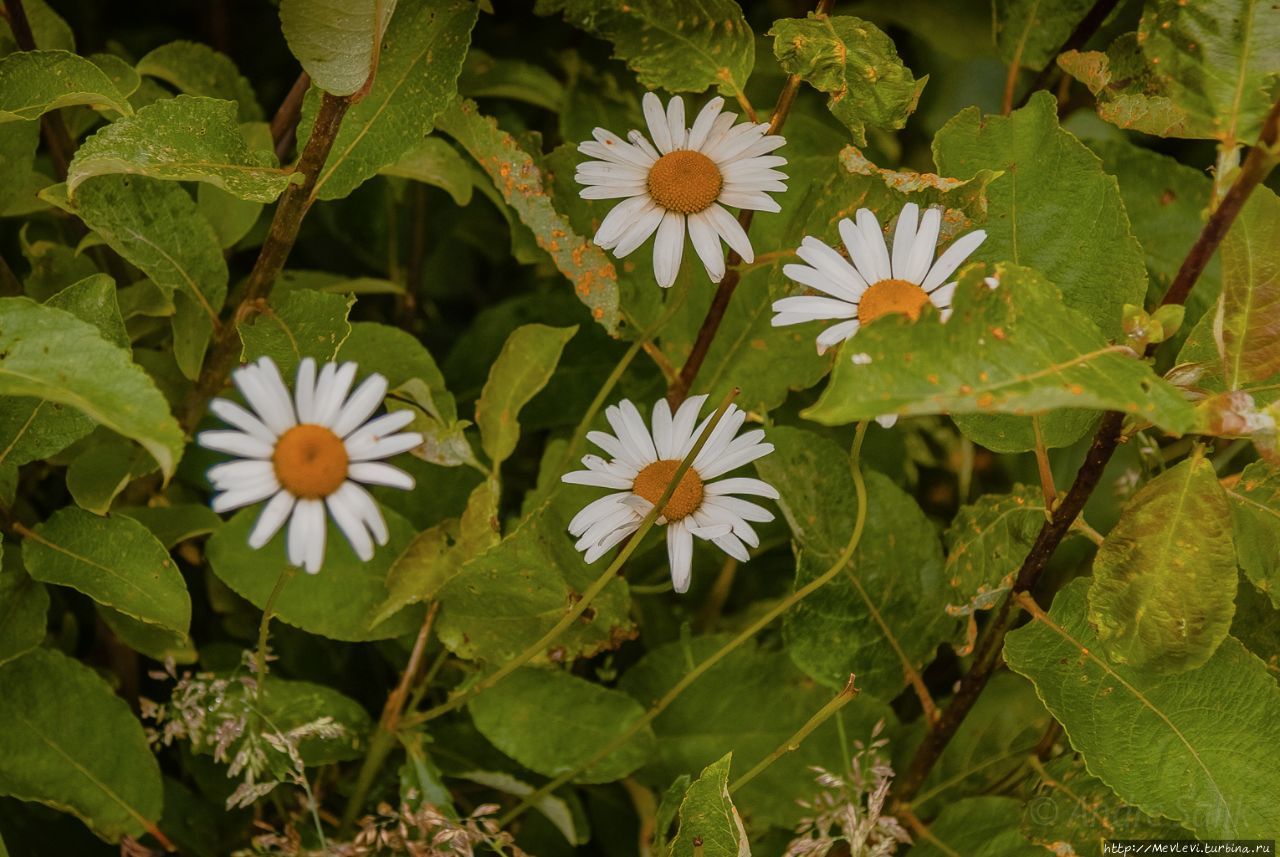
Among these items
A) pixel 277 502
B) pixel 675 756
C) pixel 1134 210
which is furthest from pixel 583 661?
pixel 1134 210

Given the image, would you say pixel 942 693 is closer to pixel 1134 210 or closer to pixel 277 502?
pixel 1134 210

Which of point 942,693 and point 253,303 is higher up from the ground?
point 253,303

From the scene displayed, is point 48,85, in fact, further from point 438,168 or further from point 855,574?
point 855,574

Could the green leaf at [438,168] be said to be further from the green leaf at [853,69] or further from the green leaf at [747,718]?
the green leaf at [747,718]

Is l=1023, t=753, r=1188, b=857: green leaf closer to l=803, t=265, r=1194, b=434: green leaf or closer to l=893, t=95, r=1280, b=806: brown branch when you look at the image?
l=893, t=95, r=1280, b=806: brown branch

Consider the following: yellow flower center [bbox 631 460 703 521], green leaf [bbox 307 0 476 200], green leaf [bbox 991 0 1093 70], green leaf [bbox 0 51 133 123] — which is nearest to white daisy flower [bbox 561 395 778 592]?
yellow flower center [bbox 631 460 703 521]

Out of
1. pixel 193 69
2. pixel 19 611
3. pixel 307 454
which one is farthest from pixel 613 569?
pixel 193 69
